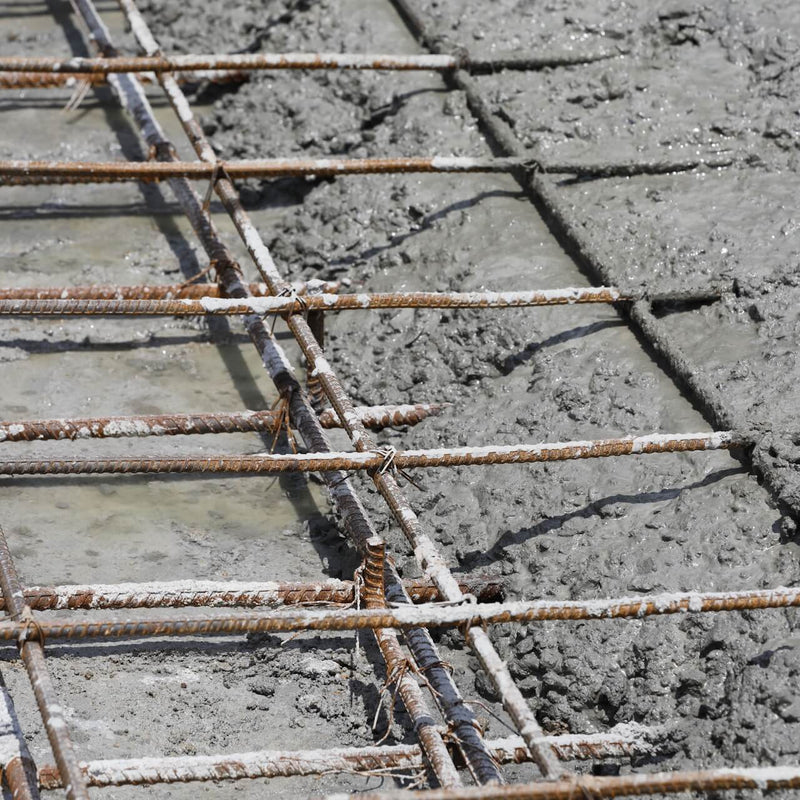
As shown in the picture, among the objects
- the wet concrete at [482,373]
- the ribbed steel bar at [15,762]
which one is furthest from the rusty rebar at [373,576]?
the ribbed steel bar at [15,762]

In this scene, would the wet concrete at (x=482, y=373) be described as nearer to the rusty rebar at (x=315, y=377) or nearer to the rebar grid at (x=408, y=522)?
the rusty rebar at (x=315, y=377)

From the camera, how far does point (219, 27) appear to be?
8078 millimetres

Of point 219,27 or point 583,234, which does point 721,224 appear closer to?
point 583,234

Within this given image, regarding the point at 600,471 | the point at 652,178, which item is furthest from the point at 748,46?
the point at 600,471

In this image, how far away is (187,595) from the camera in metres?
3.89

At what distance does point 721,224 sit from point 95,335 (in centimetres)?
306

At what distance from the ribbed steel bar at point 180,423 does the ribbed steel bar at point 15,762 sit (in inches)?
47.2

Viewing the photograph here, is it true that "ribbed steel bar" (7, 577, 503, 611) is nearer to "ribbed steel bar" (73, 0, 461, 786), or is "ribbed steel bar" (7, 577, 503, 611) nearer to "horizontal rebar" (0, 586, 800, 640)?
"ribbed steel bar" (73, 0, 461, 786)

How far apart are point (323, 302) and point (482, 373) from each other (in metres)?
0.82

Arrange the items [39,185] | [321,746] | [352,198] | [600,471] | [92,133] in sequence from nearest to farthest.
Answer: [321,746]
[600,471]
[352,198]
[39,185]
[92,133]

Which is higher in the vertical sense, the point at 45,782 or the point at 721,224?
the point at 721,224

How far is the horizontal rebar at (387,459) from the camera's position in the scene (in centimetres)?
409

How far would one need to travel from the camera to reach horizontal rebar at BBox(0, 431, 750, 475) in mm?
4086

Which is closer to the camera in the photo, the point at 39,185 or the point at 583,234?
the point at 583,234
